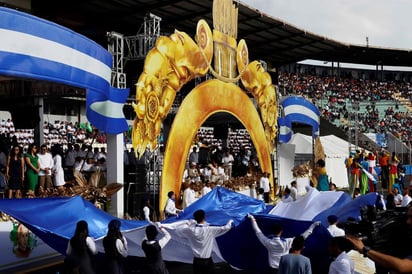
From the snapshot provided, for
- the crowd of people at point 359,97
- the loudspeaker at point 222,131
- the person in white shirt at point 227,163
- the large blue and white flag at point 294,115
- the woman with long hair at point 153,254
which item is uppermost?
the crowd of people at point 359,97

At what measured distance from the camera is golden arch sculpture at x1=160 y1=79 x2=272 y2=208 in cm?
1575

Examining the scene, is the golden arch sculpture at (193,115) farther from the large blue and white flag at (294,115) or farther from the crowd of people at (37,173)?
the large blue and white flag at (294,115)

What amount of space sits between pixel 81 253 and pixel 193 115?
9.72 m

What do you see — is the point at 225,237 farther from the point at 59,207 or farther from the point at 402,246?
the point at 402,246

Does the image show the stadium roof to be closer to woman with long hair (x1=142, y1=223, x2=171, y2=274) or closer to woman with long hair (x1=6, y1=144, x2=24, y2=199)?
woman with long hair (x1=6, y1=144, x2=24, y2=199)

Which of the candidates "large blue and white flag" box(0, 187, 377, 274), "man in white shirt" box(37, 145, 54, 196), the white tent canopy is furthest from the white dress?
the white tent canopy

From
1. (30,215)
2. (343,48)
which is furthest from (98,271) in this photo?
(343,48)

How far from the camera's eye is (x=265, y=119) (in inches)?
888

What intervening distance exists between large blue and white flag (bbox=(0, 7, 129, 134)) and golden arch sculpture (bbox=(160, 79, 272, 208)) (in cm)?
273

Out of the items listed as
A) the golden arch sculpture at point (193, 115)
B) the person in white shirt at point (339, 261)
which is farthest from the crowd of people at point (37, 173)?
the person in white shirt at point (339, 261)

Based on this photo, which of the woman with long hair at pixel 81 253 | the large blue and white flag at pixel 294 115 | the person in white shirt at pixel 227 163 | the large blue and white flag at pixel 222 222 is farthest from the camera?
the large blue and white flag at pixel 294 115

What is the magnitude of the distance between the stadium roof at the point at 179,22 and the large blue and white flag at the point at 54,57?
29.5 feet

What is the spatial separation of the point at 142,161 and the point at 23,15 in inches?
240

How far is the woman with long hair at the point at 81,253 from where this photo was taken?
731 centimetres
